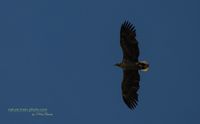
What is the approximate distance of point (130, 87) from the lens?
3650 cm

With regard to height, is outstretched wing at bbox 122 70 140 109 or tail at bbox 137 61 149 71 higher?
tail at bbox 137 61 149 71

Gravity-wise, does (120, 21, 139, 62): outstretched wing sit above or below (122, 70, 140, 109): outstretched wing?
above

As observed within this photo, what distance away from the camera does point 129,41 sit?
3556cm

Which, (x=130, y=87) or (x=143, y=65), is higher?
(x=143, y=65)

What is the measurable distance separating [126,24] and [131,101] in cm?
380

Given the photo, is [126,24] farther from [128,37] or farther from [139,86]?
[139,86]

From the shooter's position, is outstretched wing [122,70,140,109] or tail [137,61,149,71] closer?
tail [137,61,149,71]

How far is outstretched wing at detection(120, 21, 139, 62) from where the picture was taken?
35469mm

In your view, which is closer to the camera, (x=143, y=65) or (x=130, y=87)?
(x=143, y=65)

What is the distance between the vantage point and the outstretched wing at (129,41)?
35469mm

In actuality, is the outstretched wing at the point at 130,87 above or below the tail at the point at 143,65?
below

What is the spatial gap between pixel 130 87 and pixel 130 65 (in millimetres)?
1163

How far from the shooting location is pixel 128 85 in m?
36.6

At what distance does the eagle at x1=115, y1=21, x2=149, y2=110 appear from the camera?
35.6 m
